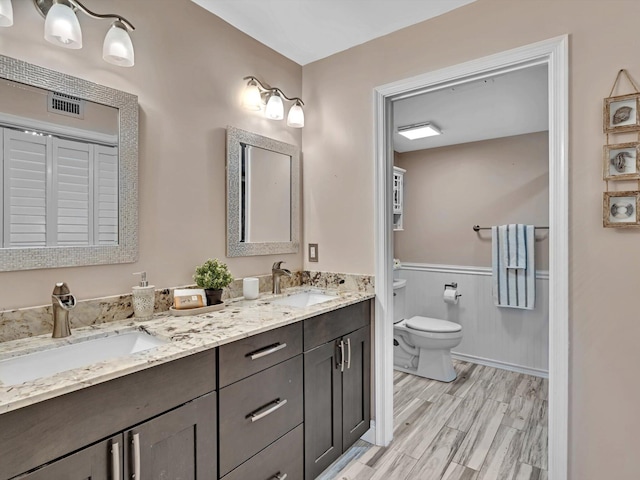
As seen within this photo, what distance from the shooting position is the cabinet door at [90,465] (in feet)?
2.80

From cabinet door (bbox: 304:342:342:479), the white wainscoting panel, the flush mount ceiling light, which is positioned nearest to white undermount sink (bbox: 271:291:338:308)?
cabinet door (bbox: 304:342:342:479)

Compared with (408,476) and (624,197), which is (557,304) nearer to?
(624,197)

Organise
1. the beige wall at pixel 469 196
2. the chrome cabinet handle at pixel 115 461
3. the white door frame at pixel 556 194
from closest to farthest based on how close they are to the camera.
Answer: the chrome cabinet handle at pixel 115 461 < the white door frame at pixel 556 194 < the beige wall at pixel 469 196

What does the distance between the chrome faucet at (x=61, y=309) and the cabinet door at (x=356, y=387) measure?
1.24 m

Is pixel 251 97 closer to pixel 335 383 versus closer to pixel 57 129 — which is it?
pixel 57 129

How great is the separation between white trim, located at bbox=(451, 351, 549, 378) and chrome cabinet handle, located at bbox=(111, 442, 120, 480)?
331 centimetres

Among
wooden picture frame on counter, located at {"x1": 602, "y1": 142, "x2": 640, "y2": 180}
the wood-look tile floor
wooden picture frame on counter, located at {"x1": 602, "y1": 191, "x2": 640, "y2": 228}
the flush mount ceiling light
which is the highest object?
the flush mount ceiling light

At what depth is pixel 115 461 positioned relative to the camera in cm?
96

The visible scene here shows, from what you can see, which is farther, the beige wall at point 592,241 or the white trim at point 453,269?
the white trim at point 453,269

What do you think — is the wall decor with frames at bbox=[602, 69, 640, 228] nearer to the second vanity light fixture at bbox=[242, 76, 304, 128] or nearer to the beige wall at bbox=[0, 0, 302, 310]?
the second vanity light fixture at bbox=[242, 76, 304, 128]

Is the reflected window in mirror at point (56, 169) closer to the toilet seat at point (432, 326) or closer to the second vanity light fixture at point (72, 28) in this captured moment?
the second vanity light fixture at point (72, 28)

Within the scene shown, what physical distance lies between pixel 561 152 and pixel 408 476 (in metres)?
1.76

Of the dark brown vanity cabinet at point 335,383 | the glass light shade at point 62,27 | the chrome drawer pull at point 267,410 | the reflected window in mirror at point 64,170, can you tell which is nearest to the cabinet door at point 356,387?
the dark brown vanity cabinet at point 335,383

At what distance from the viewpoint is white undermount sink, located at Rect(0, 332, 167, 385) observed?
1085 millimetres
